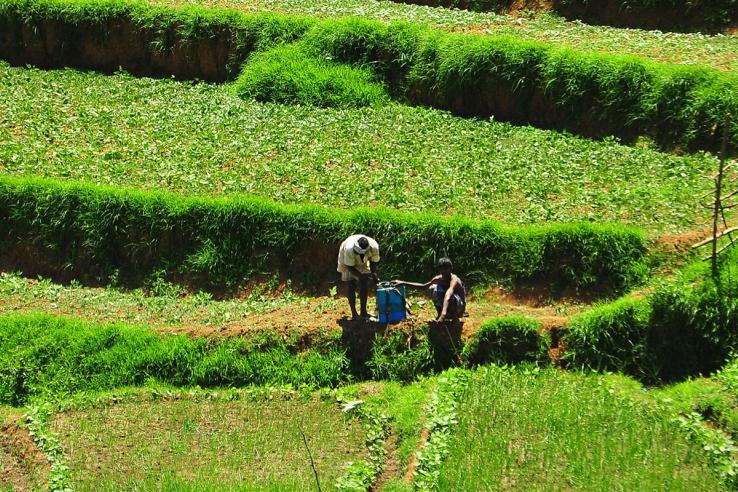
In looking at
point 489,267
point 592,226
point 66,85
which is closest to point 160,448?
point 489,267

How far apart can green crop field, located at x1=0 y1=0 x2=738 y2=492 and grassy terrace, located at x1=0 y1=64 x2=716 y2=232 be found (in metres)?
0.05

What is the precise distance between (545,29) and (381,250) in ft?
25.1

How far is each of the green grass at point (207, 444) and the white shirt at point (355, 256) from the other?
1.70 metres

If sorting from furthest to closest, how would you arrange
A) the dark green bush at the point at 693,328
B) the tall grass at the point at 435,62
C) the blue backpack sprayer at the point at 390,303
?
the tall grass at the point at 435,62, the blue backpack sprayer at the point at 390,303, the dark green bush at the point at 693,328

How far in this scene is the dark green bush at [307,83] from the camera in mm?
18766

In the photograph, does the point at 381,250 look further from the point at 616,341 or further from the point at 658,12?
the point at 658,12

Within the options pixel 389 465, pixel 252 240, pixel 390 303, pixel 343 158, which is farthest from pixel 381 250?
pixel 389 465

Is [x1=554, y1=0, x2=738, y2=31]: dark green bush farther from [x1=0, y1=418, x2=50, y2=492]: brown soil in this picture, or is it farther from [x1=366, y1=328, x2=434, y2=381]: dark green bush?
[x1=0, y1=418, x2=50, y2=492]: brown soil

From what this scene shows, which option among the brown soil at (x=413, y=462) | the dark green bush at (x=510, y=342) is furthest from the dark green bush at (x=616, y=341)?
the brown soil at (x=413, y=462)

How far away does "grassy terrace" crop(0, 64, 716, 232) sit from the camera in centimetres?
1501

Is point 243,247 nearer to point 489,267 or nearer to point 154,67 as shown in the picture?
point 489,267

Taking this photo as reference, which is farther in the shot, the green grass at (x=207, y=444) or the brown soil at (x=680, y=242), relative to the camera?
the brown soil at (x=680, y=242)

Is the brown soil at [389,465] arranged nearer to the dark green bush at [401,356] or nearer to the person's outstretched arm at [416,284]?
the dark green bush at [401,356]

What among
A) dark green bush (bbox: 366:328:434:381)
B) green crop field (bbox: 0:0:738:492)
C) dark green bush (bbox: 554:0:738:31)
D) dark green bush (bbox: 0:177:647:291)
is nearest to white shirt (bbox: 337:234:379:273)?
green crop field (bbox: 0:0:738:492)
